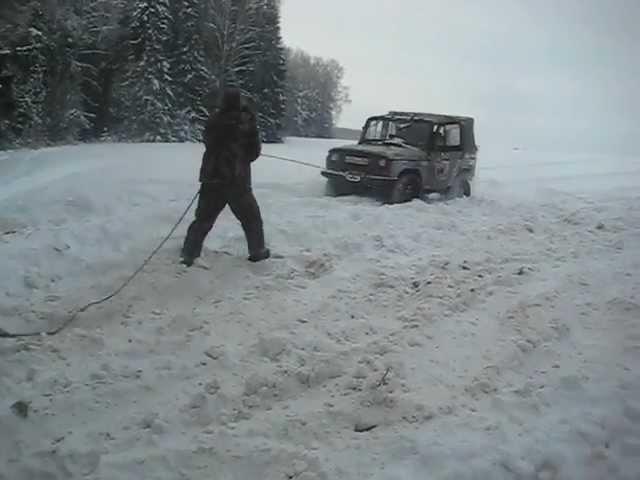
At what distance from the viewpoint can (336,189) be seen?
35.0 ft

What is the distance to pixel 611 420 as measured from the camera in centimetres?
327

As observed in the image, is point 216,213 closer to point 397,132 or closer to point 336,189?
point 336,189

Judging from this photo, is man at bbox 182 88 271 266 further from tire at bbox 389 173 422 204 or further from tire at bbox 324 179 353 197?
tire at bbox 324 179 353 197

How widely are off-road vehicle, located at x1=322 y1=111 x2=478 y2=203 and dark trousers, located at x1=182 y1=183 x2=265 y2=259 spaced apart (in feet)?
15.0

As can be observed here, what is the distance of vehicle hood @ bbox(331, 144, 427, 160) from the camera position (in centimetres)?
1014

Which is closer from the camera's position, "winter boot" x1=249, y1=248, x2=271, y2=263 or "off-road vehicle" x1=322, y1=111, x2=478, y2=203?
"winter boot" x1=249, y1=248, x2=271, y2=263

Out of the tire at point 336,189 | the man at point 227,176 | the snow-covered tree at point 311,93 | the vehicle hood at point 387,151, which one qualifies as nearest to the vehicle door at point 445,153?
the vehicle hood at point 387,151

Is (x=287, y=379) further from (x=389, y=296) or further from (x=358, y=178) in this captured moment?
(x=358, y=178)

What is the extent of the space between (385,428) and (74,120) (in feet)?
73.6

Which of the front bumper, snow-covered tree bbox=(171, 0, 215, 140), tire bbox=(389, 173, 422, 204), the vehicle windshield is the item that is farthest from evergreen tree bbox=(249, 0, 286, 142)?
tire bbox=(389, 173, 422, 204)

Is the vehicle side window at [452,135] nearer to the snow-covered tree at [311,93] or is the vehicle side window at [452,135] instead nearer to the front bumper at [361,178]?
the front bumper at [361,178]

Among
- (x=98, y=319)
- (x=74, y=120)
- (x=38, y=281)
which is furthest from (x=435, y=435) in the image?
(x=74, y=120)

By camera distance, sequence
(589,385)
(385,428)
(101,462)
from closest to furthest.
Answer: (101,462)
(385,428)
(589,385)

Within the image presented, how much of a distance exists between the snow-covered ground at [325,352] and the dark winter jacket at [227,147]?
823 mm
